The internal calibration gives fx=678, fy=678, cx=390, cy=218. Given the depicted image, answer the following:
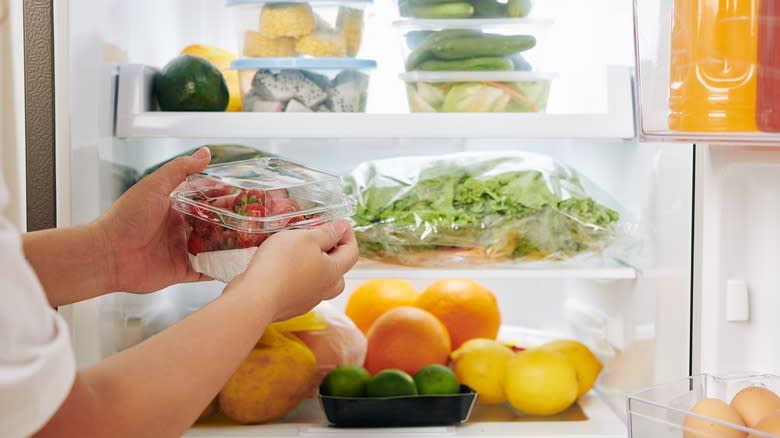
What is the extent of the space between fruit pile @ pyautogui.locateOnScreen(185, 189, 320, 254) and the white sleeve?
392 millimetres

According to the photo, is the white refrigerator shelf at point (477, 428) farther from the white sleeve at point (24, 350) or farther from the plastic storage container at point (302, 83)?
the white sleeve at point (24, 350)

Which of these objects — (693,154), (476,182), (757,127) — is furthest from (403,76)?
(757,127)

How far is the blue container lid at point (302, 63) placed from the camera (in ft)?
3.67

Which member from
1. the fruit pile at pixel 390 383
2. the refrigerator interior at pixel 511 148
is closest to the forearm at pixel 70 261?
the refrigerator interior at pixel 511 148

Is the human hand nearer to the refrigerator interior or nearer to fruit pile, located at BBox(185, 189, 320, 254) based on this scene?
fruit pile, located at BBox(185, 189, 320, 254)

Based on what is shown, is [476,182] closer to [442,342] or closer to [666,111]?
[442,342]

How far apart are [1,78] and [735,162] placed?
108 centimetres

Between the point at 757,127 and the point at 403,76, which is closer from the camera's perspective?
the point at 757,127

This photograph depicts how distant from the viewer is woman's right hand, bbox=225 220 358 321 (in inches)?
24.7

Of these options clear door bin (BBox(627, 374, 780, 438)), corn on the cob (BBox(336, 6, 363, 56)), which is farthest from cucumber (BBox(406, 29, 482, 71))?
clear door bin (BBox(627, 374, 780, 438))

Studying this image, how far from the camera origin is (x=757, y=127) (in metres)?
0.67

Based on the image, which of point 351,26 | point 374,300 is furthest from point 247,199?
A: point 374,300

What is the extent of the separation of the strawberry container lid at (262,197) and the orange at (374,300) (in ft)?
1.80

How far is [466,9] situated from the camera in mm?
1130
